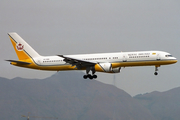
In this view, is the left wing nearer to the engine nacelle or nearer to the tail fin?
the engine nacelle

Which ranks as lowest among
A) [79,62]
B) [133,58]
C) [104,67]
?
[104,67]

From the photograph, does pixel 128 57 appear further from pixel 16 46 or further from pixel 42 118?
pixel 42 118

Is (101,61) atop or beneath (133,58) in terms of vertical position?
beneath

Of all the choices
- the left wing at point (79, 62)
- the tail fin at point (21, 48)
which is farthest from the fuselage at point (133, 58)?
the tail fin at point (21, 48)

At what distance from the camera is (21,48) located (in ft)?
246

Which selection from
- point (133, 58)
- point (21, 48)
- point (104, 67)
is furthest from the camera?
point (21, 48)

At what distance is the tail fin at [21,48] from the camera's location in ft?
242

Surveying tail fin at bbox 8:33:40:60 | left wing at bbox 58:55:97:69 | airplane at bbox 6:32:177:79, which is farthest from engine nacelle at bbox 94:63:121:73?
tail fin at bbox 8:33:40:60

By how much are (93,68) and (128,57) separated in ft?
24.5

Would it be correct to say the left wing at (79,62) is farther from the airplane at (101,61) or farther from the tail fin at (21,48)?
the tail fin at (21,48)

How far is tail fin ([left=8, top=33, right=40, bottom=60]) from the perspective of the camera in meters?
73.7

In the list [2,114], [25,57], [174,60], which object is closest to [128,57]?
[174,60]

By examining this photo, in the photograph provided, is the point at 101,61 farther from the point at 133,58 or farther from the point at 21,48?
the point at 21,48

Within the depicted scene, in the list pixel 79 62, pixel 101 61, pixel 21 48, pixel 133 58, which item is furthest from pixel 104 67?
pixel 21 48
